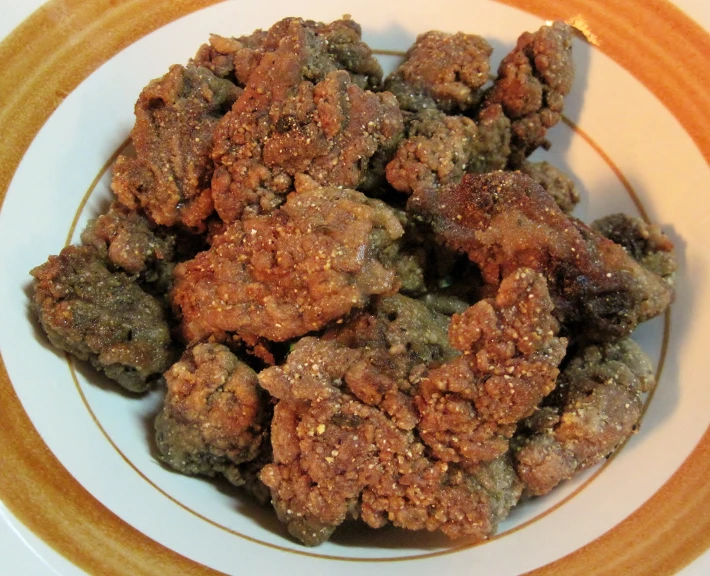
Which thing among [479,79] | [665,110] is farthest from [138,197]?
[665,110]

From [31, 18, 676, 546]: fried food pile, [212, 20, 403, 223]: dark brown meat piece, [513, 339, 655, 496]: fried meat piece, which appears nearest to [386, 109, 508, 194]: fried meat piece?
[31, 18, 676, 546]: fried food pile

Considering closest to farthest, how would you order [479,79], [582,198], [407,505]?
[407,505] → [479,79] → [582,198]

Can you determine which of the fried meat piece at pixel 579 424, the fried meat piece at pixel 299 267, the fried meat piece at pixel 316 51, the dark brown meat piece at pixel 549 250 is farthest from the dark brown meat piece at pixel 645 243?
the fried meat piece at pixel 316 51

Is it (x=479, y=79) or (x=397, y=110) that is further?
(x=479, y=79)

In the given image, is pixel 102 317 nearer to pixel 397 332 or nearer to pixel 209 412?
pixel 209 412

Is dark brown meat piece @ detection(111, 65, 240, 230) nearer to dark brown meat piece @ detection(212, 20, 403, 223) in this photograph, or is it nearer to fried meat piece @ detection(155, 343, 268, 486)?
dark brown meat piece @ detection(212, 20, 403, 223)

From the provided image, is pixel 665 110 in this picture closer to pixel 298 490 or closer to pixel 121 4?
pixel 298 490

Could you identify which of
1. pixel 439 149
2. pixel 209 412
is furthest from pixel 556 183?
pixel 209 412
